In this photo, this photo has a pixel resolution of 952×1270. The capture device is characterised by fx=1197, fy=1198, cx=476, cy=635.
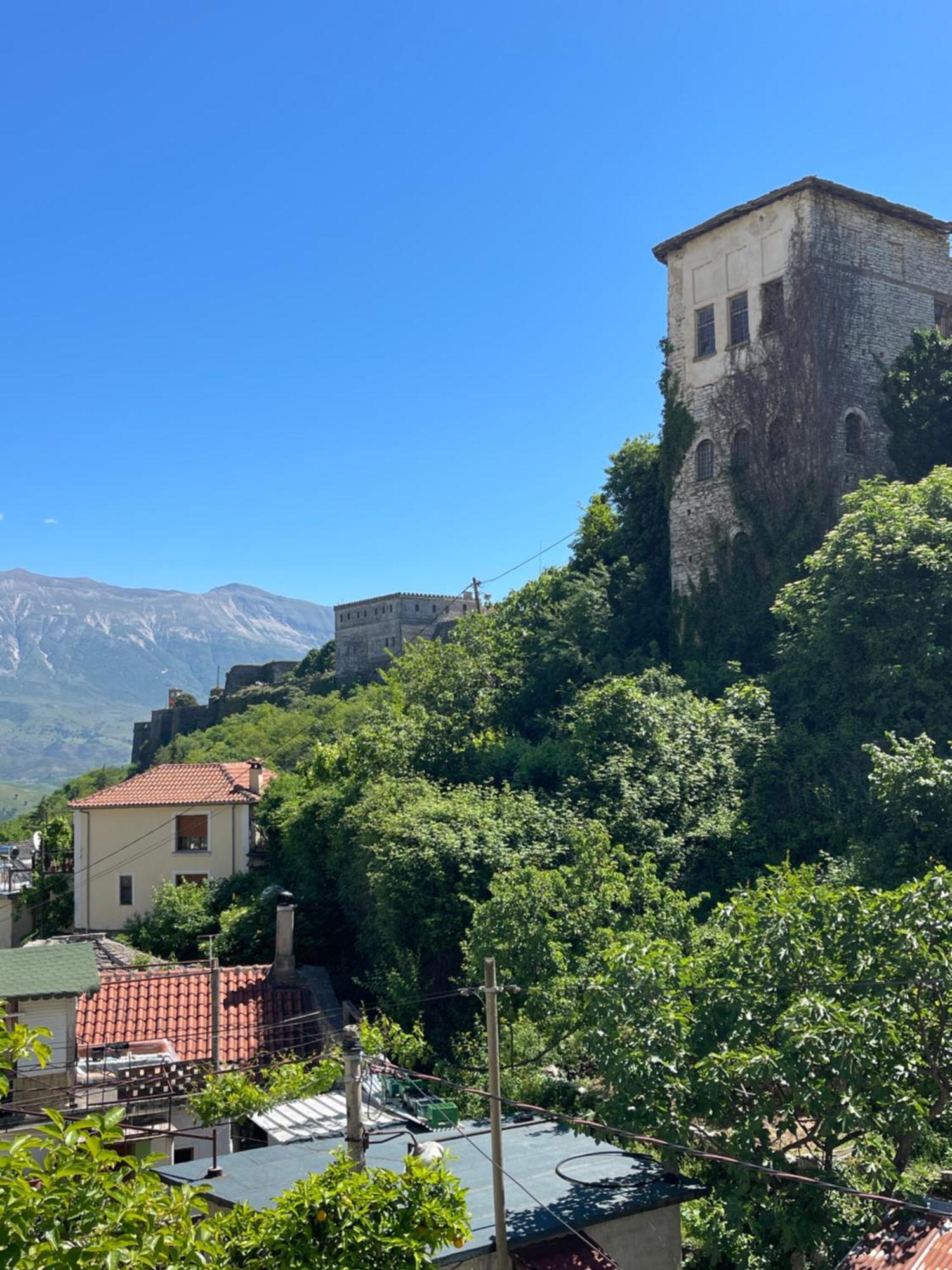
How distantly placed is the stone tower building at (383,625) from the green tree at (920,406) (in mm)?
46687

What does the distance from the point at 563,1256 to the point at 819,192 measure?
86.1 ft

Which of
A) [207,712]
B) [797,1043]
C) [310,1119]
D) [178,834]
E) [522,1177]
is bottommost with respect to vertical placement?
[310,1119]

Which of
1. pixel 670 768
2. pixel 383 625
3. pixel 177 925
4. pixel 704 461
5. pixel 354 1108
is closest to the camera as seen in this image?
pixel 354 1108

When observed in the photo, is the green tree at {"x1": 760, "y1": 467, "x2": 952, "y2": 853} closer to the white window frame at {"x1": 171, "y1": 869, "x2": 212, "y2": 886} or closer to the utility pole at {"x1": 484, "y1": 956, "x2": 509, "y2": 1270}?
the utility pole at {"x1": 484, "y1": 956, "x2": 509, "y2": 1270}

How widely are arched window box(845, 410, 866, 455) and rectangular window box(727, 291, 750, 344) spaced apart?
338 centimetres

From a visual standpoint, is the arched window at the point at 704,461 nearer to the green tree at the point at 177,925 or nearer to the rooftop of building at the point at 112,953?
the green tree at the point at 177,925

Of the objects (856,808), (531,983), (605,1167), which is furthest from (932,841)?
(605,1167)

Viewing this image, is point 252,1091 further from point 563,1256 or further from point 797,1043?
point 797,1043

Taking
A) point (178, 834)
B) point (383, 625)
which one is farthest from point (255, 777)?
point (383, 625)

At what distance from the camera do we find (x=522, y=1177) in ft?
42.4

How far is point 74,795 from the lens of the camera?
80.1 m

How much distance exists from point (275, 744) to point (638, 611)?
32946 mm

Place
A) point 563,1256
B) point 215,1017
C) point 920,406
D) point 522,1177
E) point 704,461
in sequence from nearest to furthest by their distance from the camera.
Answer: point 563,1256, point 522,1177, point 215,1017, point 920,406, point 704,461

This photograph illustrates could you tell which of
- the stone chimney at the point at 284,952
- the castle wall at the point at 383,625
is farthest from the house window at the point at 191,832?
the castle wall at the point at 383,625
